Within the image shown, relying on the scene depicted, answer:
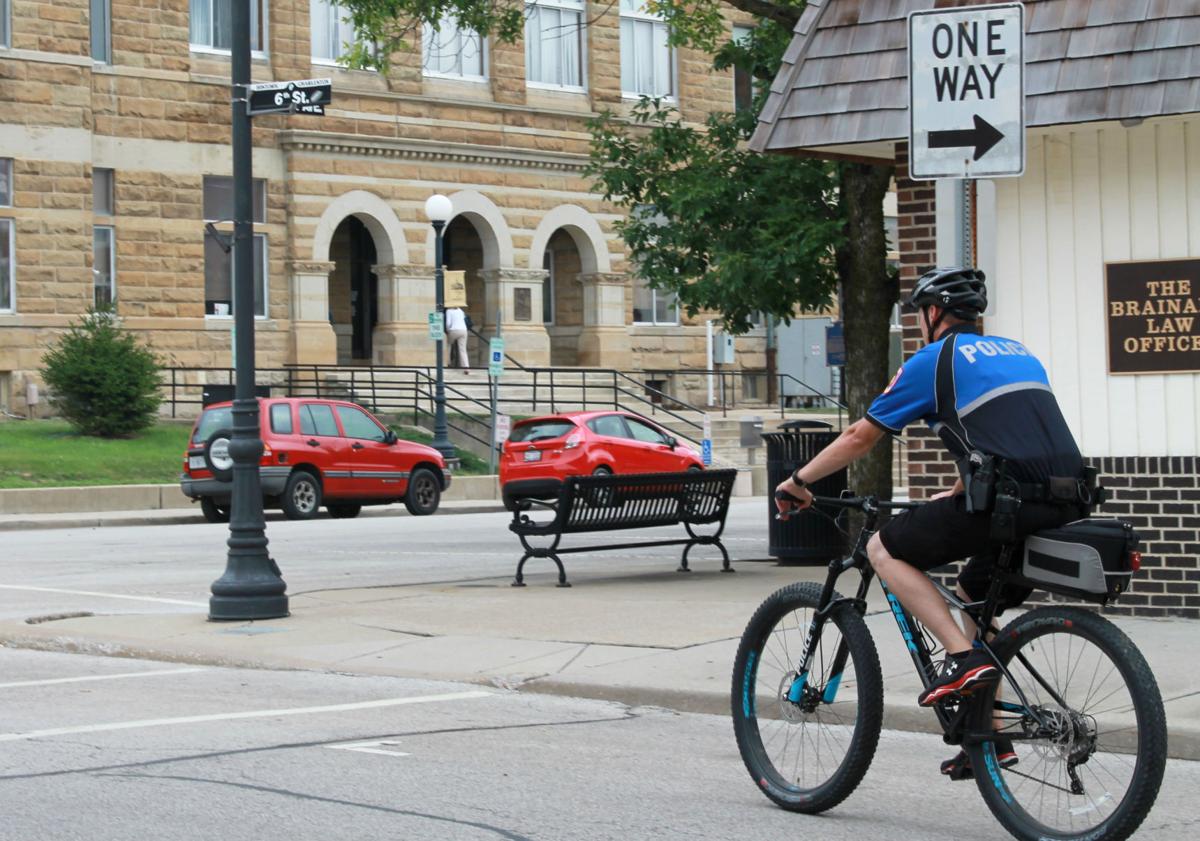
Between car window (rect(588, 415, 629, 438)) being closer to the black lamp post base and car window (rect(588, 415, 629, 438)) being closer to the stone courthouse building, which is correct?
the stone courthouse building

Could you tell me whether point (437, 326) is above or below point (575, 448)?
above

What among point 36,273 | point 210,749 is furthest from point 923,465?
point 36,273

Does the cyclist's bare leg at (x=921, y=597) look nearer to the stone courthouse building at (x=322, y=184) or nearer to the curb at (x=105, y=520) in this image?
A: the curb at (x=105, y=520)

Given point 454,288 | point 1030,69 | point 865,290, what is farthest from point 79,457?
point 1030,69

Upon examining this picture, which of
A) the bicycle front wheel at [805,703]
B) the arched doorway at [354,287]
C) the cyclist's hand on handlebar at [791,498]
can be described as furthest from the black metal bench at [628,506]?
the arched doorway at [354,287]

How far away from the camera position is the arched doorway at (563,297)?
140 ft

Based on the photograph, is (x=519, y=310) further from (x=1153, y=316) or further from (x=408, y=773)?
(x=408, y=773)

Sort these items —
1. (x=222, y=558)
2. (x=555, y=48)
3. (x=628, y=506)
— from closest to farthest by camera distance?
(x=628, y=506) → (x=222, y=558) → (x=555, y=48)

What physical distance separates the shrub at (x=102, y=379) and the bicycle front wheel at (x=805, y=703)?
2535 centimetres

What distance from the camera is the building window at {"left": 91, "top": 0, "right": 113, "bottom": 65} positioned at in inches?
1385

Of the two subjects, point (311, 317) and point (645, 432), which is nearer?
point (645, 432)

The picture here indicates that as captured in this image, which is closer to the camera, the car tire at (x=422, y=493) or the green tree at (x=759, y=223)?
the green tree at (x=759, y=223)

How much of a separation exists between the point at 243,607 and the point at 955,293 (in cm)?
747

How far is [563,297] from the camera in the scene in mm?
43156
